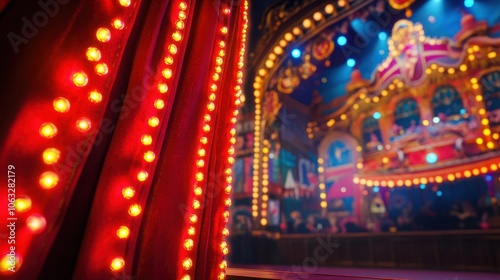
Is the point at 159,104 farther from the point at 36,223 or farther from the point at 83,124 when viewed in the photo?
the point at 36,223

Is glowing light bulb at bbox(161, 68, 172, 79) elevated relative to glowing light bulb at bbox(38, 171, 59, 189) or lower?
elevated

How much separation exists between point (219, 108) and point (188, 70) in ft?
0.98

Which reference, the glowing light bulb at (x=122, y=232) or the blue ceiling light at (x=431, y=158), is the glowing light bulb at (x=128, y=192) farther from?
the blue ceiling light at (x=431, y=158)

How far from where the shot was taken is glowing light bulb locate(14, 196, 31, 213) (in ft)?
2.61

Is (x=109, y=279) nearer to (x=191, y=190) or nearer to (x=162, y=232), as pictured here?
(x=162, y=232)

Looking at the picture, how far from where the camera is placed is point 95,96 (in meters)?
1.02

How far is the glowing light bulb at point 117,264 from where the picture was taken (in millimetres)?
985

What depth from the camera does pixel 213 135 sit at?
63.4 inches

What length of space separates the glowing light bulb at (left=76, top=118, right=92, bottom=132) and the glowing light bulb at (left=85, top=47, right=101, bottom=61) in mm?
228

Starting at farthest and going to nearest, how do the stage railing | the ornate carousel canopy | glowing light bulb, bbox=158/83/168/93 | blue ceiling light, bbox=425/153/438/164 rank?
blue ceiling light, bbox=425/153/438/164
the ornate carousel canopy
the stage railing
glowing light bulb, bbox=158/83/168/93

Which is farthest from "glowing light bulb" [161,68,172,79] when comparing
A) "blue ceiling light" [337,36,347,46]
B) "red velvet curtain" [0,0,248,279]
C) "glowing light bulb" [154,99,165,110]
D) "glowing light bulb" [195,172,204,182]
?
"blue ceiling light" [337,36,347,46]

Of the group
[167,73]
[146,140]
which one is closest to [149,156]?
[146,140]

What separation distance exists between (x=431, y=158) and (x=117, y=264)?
5777mm

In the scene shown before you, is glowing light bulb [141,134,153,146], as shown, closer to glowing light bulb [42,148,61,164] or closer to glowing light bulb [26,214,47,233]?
→ glowing light bulb [42,148,61,164]
